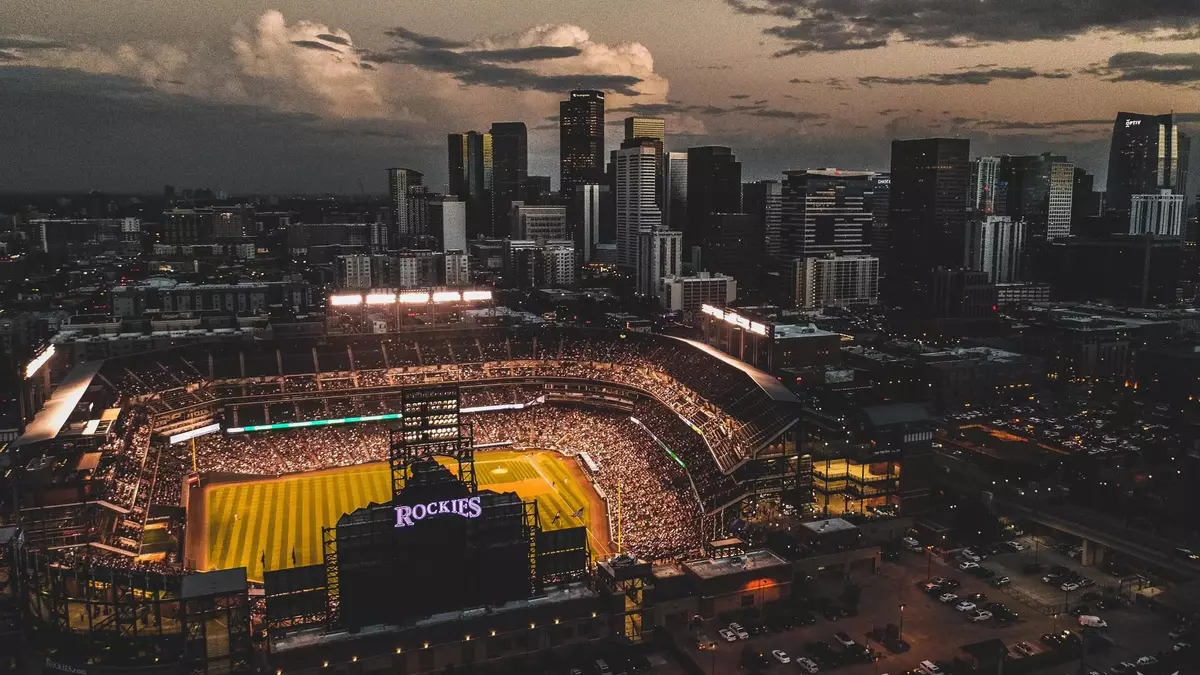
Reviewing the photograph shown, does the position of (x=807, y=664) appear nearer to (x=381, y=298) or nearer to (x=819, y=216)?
(x=381, y=298)

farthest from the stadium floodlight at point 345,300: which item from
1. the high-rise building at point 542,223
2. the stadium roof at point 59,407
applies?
the high-rise building at point 542,223

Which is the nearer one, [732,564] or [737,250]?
[732,564]

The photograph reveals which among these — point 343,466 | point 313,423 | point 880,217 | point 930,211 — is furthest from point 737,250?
point 343,466

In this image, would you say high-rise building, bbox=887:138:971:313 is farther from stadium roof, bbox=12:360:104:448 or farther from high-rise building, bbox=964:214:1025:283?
stadium roof, bbox=12:360:104:448

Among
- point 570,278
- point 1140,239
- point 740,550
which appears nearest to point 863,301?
point 1140,239

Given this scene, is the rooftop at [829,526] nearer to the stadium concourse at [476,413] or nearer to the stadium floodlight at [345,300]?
the stadium concourse at [476,413]

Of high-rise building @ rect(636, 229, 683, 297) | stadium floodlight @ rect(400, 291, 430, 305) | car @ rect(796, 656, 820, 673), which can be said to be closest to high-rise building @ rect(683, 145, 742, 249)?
high-rise building @ rect(636, 229, 683, 297)
